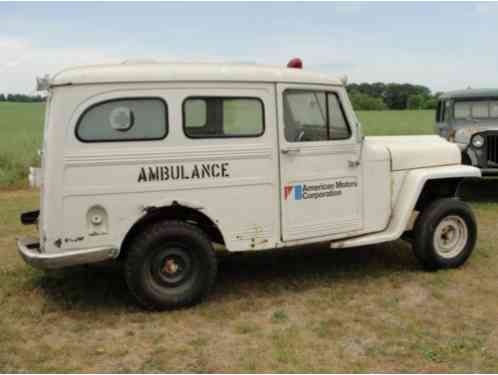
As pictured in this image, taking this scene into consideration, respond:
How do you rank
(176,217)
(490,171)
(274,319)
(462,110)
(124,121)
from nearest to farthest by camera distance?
(124,121) < (274,319) < (176,217) < (490,171) < (462,110)

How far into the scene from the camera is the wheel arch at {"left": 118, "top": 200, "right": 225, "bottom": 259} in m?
5.05

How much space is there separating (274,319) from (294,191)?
1.23m

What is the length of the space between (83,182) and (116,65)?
41.9 inches

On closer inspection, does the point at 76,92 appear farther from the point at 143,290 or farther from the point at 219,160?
the point at 143,290

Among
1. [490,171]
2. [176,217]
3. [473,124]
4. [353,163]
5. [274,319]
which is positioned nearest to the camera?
[274,319]

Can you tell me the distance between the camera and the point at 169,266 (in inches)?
203

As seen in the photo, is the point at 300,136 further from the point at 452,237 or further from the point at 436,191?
the point at 452,237

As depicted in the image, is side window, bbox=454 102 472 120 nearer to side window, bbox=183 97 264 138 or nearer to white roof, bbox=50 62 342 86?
white roof, bbox=50 62 342 86

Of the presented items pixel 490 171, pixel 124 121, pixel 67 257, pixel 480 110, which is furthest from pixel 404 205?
pixel 480 110

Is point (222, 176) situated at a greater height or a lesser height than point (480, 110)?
lesser

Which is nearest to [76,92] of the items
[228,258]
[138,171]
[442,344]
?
[138,171]

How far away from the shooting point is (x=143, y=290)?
5.05 metres

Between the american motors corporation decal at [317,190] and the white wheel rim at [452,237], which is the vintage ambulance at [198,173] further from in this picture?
the white wheel rim at [452,237]

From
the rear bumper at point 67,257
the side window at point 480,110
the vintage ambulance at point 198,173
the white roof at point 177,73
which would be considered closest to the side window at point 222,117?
the vintage ambulance at point 198,173
